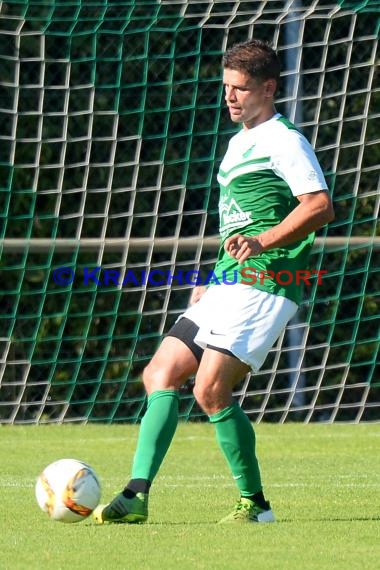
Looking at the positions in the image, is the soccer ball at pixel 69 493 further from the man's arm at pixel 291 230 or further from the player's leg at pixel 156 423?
the man's arm at pixel 291 230

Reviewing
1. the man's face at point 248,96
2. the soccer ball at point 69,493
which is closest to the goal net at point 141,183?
the man's face at point 248,96

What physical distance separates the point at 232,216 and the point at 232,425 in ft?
2.45

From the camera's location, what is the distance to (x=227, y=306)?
4914mm

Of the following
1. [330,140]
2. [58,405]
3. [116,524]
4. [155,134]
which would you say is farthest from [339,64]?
[116,524]

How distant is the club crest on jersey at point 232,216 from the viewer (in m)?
5.03

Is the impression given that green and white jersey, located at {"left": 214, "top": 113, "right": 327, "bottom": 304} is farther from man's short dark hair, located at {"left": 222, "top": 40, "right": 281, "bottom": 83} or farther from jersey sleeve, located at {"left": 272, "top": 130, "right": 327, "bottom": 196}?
man's short dark hair, located at {"left": 222, "top": 40, "right": 281, "bottom": 83}

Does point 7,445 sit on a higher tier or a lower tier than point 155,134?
lower

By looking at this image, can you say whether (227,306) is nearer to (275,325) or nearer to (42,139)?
(275,325)

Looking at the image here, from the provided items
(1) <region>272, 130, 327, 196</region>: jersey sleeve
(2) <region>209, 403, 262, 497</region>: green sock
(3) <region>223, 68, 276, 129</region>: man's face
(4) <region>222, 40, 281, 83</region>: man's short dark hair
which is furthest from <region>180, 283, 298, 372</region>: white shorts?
(4) <region>222, 40, 281, 83</region>: man's short dark hair

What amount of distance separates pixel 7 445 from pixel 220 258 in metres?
3.39

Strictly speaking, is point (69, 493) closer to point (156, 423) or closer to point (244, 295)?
point (156, 423)

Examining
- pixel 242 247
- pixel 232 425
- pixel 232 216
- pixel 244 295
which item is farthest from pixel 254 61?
pixel 232 425

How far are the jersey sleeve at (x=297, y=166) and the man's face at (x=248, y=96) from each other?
15 cm

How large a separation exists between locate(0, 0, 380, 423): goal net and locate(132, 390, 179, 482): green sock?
172 inches
